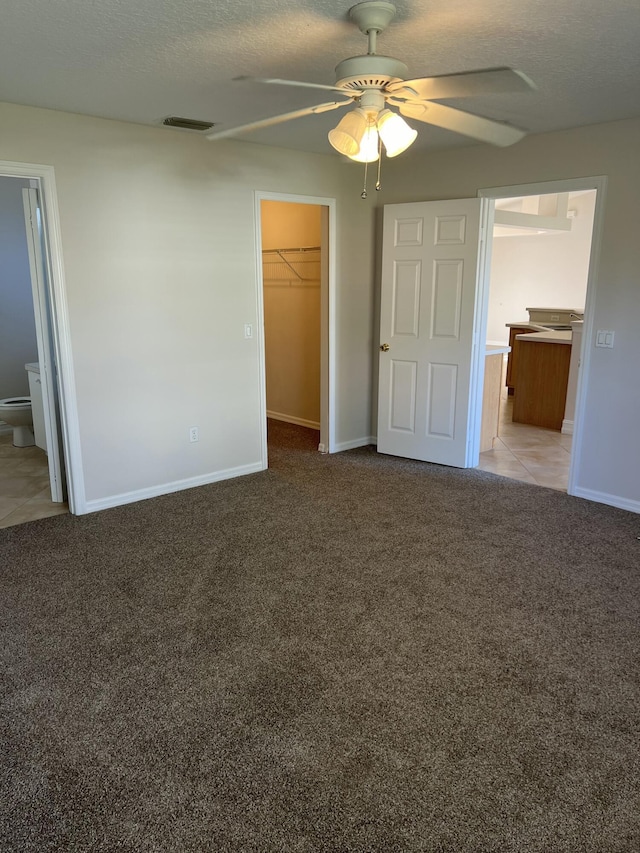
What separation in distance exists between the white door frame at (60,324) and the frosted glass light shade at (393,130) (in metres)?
2.27

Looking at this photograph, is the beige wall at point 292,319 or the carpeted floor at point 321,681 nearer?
the carpeted floor at point 321,681

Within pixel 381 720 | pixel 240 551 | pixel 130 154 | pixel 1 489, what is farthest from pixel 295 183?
pixel 381 720

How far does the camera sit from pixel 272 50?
101 inches

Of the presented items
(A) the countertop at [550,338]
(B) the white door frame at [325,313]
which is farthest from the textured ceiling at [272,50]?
(A) the countertop at [550,338]

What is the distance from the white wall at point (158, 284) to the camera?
3701 mm

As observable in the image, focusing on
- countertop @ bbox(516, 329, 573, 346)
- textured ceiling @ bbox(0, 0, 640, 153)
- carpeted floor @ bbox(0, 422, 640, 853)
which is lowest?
carpeted floor @ bbox(0, 422, 640, 853)

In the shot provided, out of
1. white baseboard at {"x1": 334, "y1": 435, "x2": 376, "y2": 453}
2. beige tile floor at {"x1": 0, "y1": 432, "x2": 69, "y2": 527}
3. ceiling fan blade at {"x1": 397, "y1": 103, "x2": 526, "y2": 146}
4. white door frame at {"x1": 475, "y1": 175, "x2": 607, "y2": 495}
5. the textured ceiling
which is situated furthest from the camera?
white baseboard at {"x1": 334, "y1": 435, "x2": 376, "y2": 453}

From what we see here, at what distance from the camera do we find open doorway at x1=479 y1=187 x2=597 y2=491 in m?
5.29

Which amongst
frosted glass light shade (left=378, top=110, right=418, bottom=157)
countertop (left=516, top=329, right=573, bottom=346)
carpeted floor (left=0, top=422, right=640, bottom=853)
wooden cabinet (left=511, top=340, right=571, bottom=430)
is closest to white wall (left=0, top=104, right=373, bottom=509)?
carpeted floor (left=0, top=422, right=640, bottom=853)

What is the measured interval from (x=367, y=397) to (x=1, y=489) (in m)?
3.09

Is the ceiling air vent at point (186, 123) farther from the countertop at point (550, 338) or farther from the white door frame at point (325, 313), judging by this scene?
the countertop at point (550, 338)

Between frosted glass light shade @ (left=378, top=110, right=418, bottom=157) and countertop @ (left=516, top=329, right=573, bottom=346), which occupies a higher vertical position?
frosted glass light shade @ (left=378, top=110, right=418, bottom=157)

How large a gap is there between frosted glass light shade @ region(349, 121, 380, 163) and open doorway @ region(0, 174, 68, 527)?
2207mm

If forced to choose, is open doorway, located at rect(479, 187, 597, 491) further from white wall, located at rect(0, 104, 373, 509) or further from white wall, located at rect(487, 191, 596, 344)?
white wall, located at rect(0, 104, 373, 509)
